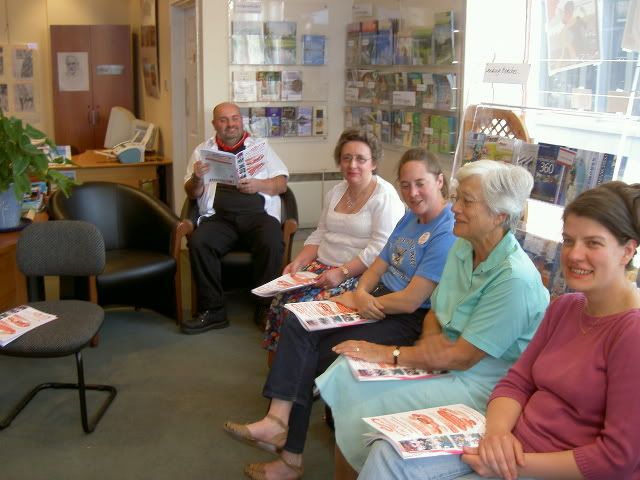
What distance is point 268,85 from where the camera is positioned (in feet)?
17.6

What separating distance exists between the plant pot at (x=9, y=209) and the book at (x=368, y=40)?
8.08 feet

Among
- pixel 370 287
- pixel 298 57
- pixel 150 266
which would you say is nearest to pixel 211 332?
pixel 150 266

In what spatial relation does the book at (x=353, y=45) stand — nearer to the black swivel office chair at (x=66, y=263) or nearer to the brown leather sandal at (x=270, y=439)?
the black swivel office chair at (x=66, y=263)

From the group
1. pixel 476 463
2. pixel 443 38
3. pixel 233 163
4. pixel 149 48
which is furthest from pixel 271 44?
pixel 476 463

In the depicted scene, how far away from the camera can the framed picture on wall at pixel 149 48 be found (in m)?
6.59

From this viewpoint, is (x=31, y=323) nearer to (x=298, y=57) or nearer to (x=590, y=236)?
(x=590, y=236)

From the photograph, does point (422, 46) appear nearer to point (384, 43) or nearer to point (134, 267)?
point (384, 43)

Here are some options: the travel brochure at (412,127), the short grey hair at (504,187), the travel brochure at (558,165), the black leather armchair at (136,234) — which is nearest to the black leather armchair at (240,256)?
the black leather armchair at (136,234)

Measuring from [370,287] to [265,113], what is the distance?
2822 millimetres

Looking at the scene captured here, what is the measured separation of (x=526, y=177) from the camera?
223 cm

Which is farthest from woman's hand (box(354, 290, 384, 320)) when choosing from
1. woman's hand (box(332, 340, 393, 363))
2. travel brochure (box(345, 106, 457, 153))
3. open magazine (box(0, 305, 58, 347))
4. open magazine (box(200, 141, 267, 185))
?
open magazine (box(200, 141, 267, 185))

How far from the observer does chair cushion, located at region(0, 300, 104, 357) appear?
2768mm

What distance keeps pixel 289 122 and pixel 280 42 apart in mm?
594

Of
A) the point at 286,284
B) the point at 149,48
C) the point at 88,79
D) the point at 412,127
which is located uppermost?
the point at 149,48
